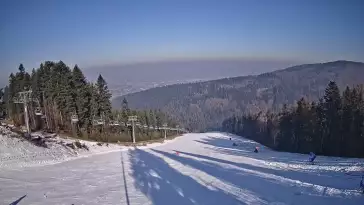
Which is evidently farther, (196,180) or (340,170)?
(340,170)

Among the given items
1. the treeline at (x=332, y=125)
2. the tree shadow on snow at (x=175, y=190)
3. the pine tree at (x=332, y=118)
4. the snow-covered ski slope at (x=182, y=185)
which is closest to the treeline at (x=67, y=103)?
the snow-covered ski slope at (x=182, y=185)

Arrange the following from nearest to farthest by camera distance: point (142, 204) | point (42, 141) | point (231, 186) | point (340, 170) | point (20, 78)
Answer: point (142, 204), point (231, 186), point (340, 170), point (42, 141), point (20, 78)

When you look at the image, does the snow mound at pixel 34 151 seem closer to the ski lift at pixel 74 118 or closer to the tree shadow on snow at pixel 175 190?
the tree shadow on snow at pixel 175 190

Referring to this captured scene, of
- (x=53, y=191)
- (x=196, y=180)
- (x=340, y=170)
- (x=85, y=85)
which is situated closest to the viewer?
(x=53, y=191)

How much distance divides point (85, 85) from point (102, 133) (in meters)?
10.4

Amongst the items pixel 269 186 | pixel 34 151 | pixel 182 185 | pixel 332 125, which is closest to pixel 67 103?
pixel 34 151

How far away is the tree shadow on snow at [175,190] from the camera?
62.9ft

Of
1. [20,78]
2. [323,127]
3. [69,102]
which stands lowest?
[323,127]

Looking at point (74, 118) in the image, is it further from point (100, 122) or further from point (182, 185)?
point (182, 185)

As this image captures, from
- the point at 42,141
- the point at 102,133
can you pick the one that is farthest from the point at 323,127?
the point at 42,141

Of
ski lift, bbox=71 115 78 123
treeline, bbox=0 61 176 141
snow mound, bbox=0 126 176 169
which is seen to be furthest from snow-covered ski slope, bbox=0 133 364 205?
treeline, bbox=0 61 176 141

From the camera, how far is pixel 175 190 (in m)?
22.4

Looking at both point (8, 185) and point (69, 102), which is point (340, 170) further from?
point (69, 102)

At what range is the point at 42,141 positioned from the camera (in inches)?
1697
